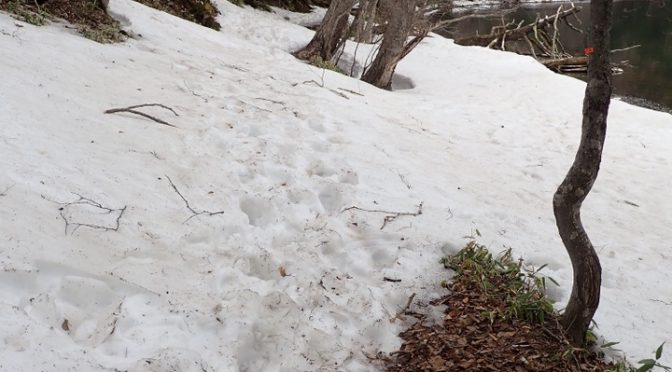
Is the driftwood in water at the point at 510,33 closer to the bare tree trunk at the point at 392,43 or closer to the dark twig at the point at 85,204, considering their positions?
the bare tree trunk at the point at 392,43

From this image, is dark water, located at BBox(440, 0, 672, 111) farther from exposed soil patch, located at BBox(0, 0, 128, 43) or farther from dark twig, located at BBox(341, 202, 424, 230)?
exposed soil patch, located at BBox(0, 0, 128, 43)

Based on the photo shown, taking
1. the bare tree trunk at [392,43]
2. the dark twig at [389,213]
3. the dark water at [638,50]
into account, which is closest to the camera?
the dark twig at [389,213]

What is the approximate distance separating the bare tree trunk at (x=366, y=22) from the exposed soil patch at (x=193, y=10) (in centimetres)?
405

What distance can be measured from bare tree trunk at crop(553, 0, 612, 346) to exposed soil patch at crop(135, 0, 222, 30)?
31.5 ft

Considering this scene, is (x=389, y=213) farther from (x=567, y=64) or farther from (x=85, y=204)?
(x=567, y=64)

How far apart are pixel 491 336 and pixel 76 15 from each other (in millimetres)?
6379

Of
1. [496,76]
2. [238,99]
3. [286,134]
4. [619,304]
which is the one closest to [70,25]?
[238,99]

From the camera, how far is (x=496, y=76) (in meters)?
11.1

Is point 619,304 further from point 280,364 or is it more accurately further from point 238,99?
point 238,99

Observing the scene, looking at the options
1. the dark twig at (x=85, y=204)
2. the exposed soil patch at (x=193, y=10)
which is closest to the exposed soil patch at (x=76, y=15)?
the exposed soil patch at (x=193, y=10)

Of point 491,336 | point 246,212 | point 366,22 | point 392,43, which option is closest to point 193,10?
point 392,43

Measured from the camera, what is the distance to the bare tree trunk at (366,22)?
46.3 feet

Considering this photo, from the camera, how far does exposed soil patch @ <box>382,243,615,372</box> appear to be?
9.44 feet

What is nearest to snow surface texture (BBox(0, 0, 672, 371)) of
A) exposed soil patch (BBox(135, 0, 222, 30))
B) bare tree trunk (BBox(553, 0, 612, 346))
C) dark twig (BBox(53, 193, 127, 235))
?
dark twig (BBox(53, 193, 127, 235))
